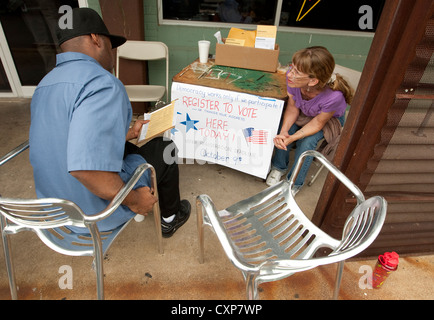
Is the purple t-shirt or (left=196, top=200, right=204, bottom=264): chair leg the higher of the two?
the purple t-shirt

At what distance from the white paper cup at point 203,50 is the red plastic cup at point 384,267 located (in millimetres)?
2026

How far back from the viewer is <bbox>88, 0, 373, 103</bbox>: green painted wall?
10.0 ft

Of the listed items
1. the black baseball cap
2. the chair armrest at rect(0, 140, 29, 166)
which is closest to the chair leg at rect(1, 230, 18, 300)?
the chair armrest at rect(0, 140, 29, 166)

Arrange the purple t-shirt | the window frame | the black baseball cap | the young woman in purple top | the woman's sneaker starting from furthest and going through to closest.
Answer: the window frame, the woman's sneaker, the purple t-shirt, the young woman in purple top, the black baseball cap

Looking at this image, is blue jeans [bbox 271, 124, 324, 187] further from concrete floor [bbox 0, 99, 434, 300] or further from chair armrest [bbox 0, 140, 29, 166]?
chair armrest [bbox 0, 140, 29, 166]

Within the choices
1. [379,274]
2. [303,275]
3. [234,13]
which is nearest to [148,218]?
[303,275]

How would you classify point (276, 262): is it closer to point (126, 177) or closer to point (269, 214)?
point (269, 214)

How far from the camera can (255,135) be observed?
2.11m

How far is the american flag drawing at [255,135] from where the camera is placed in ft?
6.82

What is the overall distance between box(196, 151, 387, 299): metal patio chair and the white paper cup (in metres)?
1.52

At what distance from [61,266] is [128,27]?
237 cm

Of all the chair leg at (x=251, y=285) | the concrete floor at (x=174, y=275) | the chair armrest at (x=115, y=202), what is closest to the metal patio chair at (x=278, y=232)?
the chair leg at (x=251, y=285)

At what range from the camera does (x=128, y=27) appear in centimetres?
284

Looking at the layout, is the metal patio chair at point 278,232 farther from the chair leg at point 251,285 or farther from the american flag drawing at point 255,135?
the american flag drawing at point 255,135
